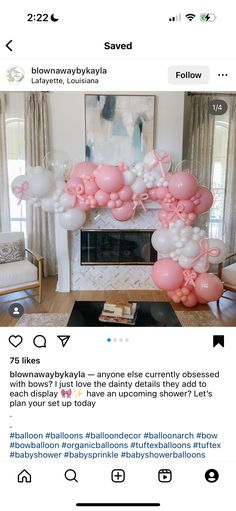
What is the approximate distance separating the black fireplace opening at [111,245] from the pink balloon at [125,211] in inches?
7.4

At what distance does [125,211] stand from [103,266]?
0.44 meters

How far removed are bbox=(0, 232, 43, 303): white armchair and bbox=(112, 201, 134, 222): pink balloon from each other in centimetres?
63

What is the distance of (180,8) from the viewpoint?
0.43 m

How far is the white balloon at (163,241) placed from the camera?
4.95 feet

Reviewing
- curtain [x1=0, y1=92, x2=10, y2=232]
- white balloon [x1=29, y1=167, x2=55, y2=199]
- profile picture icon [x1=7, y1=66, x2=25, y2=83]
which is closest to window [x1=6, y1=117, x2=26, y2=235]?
curtain [x1=0, y1=92, x2=10, y2=232]

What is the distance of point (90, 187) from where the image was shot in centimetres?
139

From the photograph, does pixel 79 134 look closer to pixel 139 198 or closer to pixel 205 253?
pixel 139 198

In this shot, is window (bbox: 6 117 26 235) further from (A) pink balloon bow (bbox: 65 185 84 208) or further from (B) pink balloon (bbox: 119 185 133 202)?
(B) pink balloon (bbox: 119 185 133 202)

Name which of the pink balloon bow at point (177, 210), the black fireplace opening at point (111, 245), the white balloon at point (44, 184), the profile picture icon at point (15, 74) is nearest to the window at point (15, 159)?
the white balloon at point (44, 184)
